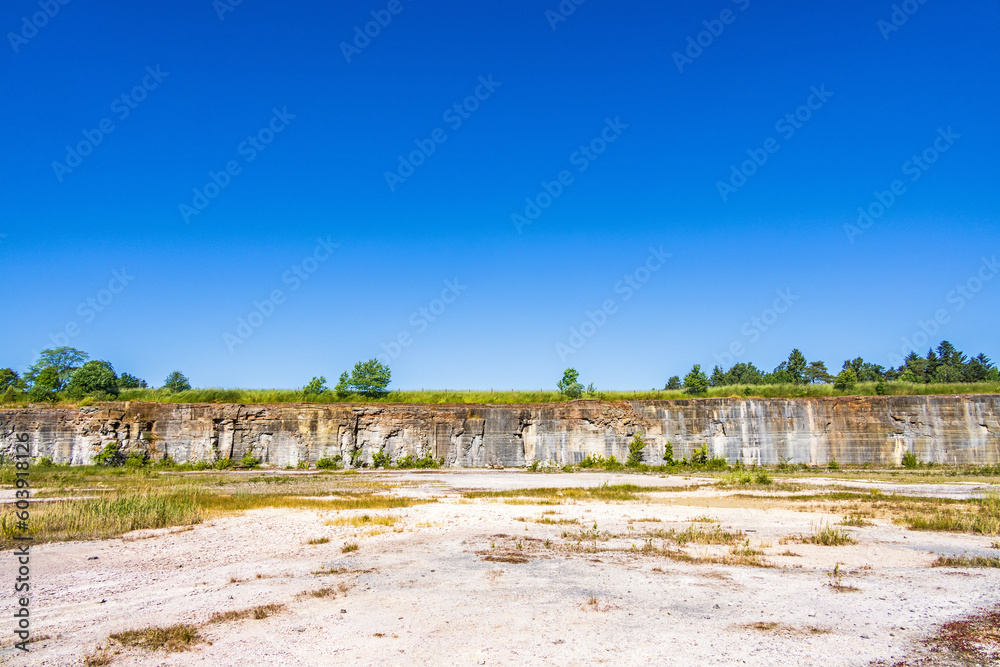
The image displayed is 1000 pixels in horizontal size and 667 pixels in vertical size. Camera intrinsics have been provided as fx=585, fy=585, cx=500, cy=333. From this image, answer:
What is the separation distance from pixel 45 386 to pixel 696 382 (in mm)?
61803

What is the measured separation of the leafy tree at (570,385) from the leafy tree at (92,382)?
43.1 metres

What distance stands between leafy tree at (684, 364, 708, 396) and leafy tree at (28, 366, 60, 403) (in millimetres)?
57540

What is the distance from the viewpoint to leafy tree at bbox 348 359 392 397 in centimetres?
5641

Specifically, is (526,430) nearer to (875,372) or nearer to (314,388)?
(314,388)

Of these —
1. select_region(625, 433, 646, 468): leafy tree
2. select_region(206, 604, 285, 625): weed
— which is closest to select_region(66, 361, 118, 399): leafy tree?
select_region(625, 433, 646, 468): leafy tree

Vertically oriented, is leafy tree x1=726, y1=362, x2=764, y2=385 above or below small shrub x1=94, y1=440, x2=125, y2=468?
above

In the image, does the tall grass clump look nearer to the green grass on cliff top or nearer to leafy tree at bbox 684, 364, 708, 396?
the green grass on cliff top

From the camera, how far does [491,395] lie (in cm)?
5747

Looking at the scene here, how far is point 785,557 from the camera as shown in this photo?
12.1 meters

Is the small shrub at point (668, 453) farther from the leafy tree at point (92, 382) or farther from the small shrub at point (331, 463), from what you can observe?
the leafy tree at point (92, 382)

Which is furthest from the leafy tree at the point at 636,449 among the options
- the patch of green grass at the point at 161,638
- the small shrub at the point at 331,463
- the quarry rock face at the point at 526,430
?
the patch of green grass at the point at 161,638

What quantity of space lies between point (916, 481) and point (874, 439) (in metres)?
15.1

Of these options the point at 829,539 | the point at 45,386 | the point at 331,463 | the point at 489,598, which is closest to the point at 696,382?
the point at 331,463

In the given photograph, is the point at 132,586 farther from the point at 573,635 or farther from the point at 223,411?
the point at 223,411
